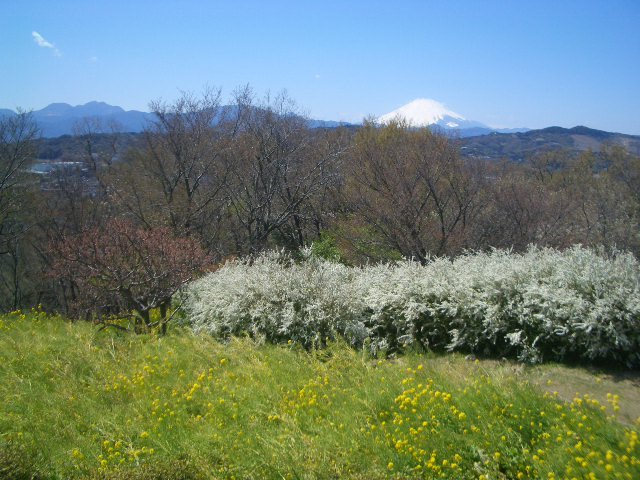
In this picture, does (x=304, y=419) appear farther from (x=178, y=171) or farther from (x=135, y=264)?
(x=178, y=171)

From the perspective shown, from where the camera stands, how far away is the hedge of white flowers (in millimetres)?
5625

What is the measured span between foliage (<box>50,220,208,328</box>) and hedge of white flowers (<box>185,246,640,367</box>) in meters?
0.94

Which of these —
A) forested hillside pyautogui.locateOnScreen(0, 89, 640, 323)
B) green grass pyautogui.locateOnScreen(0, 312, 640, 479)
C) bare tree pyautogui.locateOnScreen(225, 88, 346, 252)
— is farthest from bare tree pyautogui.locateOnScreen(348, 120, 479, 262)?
green grass pyautogui.locateOnScreen(0, 312, 640, 479)

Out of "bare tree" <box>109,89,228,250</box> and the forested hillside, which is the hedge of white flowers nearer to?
the forested hillside

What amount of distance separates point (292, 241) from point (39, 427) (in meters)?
17.6

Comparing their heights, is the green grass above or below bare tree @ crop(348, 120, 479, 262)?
below

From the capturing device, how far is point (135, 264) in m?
9.60

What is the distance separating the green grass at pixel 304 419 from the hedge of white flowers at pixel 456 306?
40 centimetres

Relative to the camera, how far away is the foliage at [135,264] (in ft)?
29.3

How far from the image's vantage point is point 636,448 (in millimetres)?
3152

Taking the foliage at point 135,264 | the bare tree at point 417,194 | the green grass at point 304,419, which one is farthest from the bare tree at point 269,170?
the green grass at point 304,419

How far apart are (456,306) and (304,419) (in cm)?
304

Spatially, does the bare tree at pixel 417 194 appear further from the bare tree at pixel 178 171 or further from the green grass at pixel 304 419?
the green grass at pixel 304 419

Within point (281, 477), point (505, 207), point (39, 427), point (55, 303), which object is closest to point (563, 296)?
point (281, 477)
